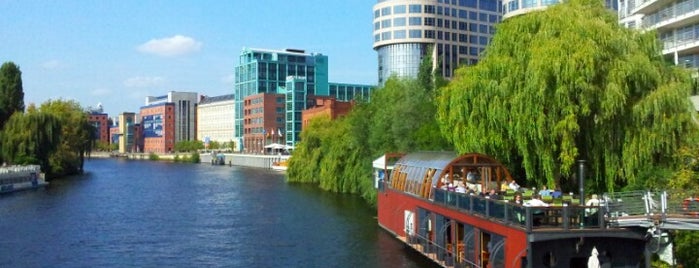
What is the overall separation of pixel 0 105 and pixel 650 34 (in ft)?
308

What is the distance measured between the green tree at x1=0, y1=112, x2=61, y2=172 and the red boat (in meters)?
65.7

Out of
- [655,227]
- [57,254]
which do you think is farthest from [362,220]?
[655,227]

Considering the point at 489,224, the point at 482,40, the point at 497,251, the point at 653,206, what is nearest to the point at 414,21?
the point at 482,40

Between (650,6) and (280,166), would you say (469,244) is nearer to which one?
(650,6)

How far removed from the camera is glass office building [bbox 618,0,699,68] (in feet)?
148

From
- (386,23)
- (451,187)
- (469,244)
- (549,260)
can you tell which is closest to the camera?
(549,260)

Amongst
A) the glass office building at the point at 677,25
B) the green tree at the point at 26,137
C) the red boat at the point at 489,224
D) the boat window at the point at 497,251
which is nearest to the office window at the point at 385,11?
the green tree at the point at 26,137

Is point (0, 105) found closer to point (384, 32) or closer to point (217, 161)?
point (384, 32)

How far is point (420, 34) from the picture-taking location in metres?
139

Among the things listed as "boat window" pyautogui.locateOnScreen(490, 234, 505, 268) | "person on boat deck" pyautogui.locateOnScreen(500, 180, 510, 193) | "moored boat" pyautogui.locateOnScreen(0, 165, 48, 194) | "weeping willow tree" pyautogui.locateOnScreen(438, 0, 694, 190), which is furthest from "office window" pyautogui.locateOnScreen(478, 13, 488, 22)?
"boat window" pyautogui.locateOnScreen(490, 234, 505, 268)

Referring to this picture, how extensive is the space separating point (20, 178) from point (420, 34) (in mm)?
83426

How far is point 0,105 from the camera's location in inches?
3930

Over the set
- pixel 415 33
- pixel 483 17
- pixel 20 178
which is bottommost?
pixel 20 178

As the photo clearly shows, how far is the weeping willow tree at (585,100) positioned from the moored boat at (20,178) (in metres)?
61.2
